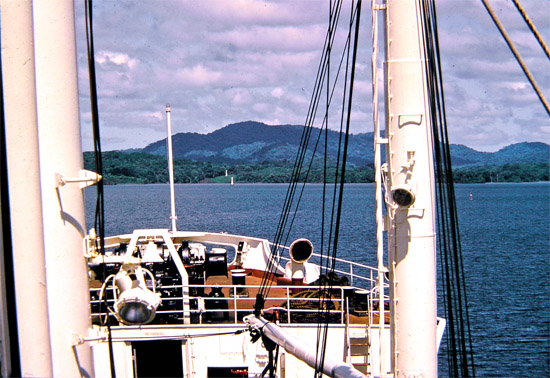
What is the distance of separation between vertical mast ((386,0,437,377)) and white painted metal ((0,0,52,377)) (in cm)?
445

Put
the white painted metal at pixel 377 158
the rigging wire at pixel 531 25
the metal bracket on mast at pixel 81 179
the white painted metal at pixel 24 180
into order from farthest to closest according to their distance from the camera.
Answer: the white painted metal at pixel 377 158, the rigging wire at pixel 531 25, the metal bracket on mast at pixel 81 179, the white painted metal at pixel 24 180

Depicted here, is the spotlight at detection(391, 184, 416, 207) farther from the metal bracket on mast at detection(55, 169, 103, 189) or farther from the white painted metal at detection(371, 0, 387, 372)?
the metal bracket on mast at detection(55, 169, 103, 189)

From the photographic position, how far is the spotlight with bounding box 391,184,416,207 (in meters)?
8.12

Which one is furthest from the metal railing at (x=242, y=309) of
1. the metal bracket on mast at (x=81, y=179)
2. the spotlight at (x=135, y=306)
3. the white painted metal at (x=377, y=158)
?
the metal bracket on mast at (x=81, y=179)

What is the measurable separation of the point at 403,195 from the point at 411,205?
7.1 inches

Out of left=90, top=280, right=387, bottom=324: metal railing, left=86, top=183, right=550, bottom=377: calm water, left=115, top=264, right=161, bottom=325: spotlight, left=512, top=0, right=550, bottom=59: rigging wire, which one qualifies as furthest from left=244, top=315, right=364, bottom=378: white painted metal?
left=86, top=183, right=550, bottom=377: calm water

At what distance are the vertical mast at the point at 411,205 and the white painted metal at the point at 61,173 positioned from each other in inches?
160

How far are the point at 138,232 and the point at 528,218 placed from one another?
110689 mm

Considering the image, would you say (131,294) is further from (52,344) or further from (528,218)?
(528,218)

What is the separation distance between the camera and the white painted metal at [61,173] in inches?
226

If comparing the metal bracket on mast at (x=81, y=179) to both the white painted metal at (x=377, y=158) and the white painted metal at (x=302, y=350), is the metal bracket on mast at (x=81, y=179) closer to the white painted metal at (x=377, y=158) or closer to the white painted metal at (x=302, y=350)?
the white painted metal at (x=377, y=158)

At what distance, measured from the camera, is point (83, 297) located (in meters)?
5.95

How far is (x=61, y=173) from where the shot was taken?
5.79m

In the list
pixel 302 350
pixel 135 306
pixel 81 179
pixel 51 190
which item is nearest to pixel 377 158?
pixel 135 306
